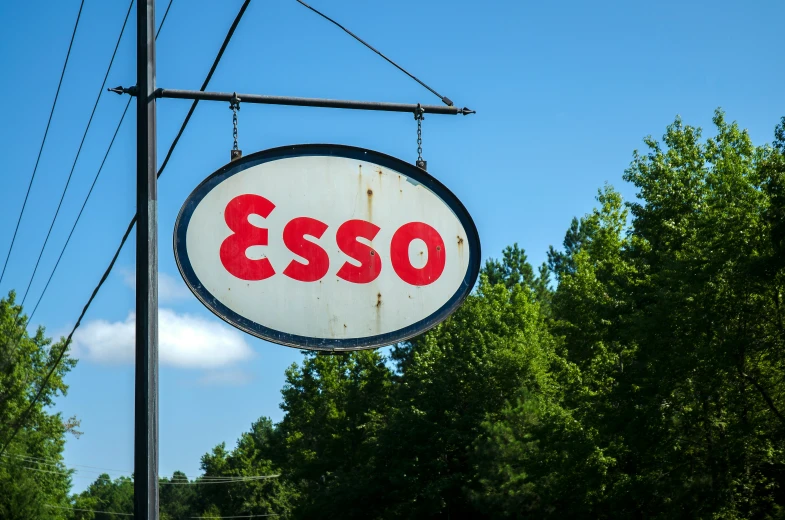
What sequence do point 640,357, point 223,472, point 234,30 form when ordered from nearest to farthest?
point 234,30 < point 640,357 < point 223,472

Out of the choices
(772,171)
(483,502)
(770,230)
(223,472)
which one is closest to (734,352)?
Answer: (770,230)

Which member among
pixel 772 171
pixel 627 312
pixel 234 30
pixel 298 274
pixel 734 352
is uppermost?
pixel 772 171

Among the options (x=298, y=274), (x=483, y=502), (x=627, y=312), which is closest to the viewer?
(x=298, y=274)

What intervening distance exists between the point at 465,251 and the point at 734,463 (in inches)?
1177

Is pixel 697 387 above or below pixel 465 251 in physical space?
above

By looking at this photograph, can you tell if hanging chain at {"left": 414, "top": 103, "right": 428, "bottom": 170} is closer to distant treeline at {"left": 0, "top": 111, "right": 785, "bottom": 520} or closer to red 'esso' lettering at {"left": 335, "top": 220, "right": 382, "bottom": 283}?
red 'esso' lettering at {"left": 335, "top": 220, "right": 382, "bottom": 283}

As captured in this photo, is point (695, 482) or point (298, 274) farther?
point (695, 482)

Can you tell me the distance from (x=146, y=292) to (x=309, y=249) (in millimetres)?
1941

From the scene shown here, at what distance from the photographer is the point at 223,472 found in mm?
114312

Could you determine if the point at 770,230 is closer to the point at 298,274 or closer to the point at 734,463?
the point at 734,463

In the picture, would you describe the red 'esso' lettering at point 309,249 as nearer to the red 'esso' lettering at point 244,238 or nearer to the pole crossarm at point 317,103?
the red 'esso' lettering at point 244,238

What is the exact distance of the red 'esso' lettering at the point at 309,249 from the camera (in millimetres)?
4926

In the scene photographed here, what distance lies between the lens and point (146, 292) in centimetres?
643

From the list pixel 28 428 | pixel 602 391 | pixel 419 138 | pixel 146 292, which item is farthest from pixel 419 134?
pixel 28 428
